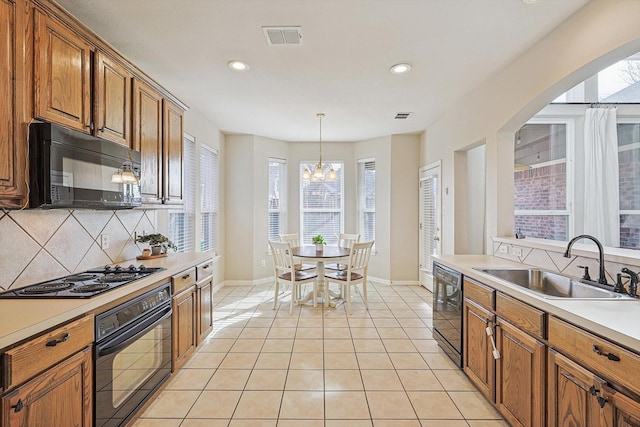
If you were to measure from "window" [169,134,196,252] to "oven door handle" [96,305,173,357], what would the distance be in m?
1.91

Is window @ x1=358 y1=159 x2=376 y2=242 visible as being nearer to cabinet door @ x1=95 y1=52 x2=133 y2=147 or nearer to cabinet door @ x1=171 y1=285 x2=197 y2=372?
cabinet door @ x1=171 y1=285 x2=197 y2=372

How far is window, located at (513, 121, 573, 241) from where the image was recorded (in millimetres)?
4066

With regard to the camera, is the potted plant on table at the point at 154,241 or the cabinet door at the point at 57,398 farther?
the potted plant on table at the point at 154,241

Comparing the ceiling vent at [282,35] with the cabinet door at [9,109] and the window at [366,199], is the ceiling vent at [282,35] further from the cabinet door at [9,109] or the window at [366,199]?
the window at [366,199]

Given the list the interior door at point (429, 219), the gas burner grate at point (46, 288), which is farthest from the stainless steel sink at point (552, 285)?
the gas burner grate at point (46, 288)

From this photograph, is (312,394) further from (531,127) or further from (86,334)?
(531,127)

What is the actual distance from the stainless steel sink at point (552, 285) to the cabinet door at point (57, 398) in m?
2.38

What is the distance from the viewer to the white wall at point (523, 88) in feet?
5.99

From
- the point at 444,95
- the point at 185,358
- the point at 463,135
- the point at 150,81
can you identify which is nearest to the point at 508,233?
the point at 463,135

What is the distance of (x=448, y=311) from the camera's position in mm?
2703

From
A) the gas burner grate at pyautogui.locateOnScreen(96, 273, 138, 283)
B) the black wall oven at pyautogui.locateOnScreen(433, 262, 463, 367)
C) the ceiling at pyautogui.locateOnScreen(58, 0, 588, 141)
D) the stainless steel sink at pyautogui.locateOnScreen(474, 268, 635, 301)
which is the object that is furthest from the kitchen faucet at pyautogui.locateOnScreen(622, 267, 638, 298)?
the gas burner grate at pyautogui.locateOnScreen(96, 273, 138, 283)

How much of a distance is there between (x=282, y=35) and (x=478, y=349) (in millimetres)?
2777

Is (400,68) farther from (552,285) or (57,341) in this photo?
(57,341)

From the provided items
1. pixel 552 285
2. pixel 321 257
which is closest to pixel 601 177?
pixel 552 285
